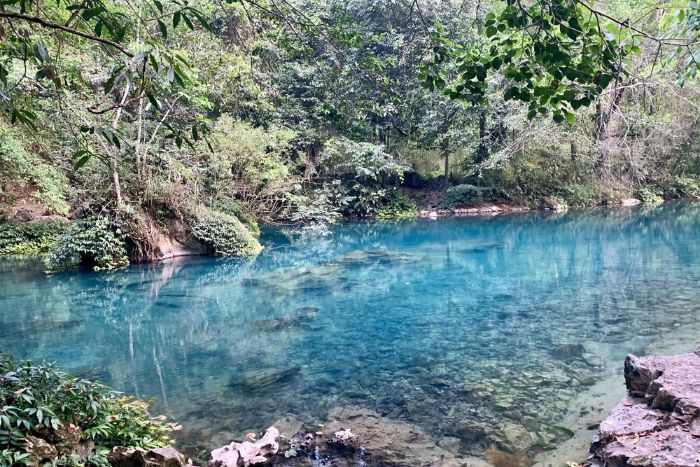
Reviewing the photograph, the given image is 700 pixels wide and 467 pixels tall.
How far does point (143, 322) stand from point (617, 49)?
8440 millimetres

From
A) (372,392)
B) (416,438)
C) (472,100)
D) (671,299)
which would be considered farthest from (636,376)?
(671,299)

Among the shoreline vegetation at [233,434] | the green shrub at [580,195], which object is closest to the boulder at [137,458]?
the shoreline vegetation at [233,434]

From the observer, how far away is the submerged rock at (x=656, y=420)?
10.6ft

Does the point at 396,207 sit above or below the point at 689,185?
below

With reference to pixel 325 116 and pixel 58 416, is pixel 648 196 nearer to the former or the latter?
pixel 325 116

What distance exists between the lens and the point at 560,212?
83.1 feet

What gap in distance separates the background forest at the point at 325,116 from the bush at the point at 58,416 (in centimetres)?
160

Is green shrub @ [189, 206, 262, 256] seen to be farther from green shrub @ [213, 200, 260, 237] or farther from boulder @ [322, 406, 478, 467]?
boulder @ [322, 406, 478, 467]

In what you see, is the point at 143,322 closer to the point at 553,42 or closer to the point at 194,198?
the point at 194,198

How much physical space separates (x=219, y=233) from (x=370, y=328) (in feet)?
26.9

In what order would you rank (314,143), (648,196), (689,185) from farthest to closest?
(689,185), (648,196), (314,143)

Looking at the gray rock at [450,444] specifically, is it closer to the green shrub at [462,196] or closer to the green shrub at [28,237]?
the green shrub at [28,237]

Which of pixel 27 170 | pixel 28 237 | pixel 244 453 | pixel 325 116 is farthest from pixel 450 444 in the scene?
pixel 325 116

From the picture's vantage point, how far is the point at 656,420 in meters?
3.70
